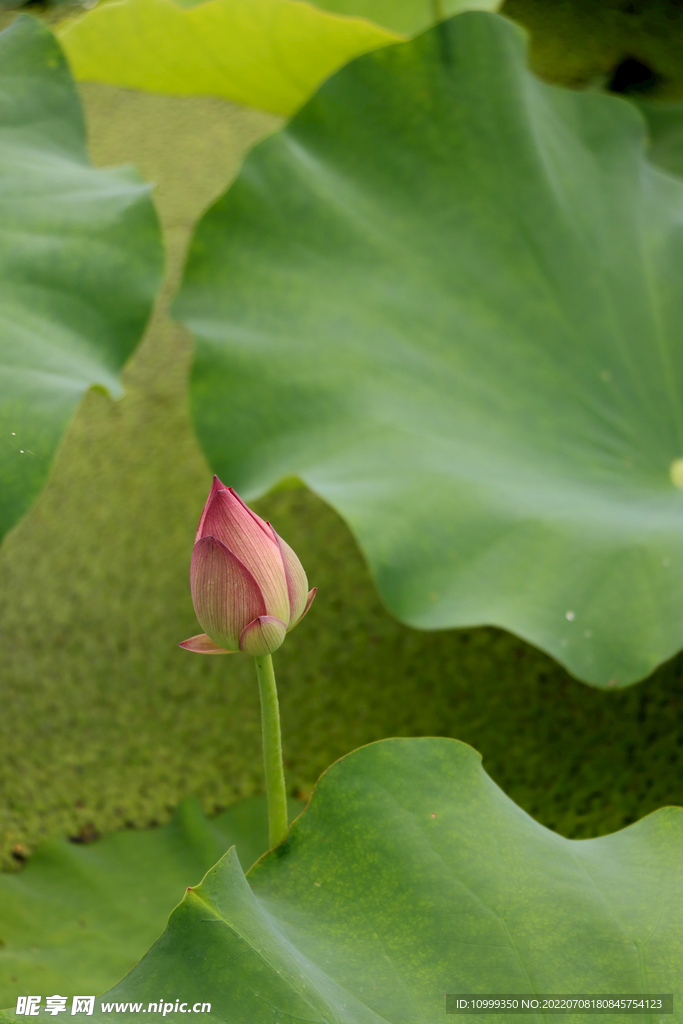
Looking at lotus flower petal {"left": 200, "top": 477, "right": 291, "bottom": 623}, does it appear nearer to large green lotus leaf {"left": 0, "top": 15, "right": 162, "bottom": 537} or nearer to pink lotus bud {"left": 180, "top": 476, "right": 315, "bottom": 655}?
pink lotus bud {"left": 180, "top": 476, "right": 315, "bottom": 655}

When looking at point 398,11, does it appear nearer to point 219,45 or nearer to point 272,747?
point 219,45

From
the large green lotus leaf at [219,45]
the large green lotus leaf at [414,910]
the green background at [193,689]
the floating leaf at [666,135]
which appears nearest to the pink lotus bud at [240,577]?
the large green lotus leaf at [414,910]

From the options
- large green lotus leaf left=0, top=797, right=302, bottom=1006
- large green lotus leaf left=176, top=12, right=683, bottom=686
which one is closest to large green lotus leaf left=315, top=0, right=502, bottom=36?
large green lotus leaf left=176, top=12, right=683, bottom=686

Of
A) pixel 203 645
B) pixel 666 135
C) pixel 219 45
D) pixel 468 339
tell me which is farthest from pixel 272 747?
pixel 666 135

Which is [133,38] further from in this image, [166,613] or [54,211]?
[166,613]

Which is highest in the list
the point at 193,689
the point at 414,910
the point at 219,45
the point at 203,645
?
the point at 219,45
